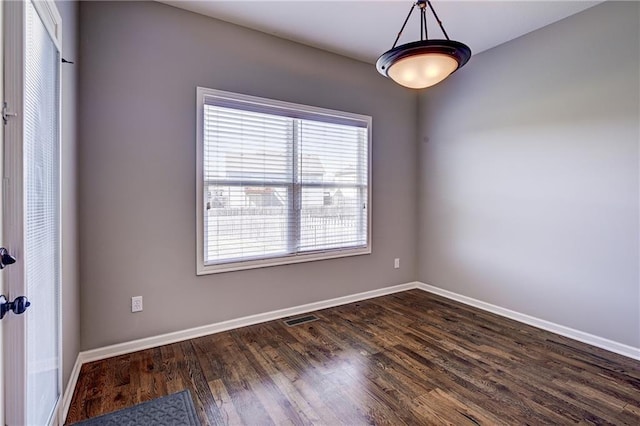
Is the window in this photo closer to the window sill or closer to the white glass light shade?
the window sill

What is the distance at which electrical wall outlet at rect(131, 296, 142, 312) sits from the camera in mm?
2555

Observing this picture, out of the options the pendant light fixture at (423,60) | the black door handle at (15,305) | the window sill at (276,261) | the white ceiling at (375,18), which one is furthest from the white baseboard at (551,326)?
the black door handle at (15,305)

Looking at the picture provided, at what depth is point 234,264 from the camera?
117 inches

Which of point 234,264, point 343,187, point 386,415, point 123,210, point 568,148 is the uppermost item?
point 568,148

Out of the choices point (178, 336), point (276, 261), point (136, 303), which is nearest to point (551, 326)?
point (276, 261)

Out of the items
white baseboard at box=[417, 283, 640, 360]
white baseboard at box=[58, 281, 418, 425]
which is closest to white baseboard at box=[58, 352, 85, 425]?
white baseboard at box=[58, 281, 418, 425]

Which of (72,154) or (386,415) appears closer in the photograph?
(386,415)

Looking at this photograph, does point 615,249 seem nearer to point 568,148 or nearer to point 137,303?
point 568,148

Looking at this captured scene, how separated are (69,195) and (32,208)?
922 millimetres

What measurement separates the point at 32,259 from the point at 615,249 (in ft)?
12.3

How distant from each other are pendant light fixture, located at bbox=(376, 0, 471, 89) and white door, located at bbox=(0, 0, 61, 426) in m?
1.69

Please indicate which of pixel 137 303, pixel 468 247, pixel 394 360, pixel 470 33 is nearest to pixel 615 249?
pixel 468 247

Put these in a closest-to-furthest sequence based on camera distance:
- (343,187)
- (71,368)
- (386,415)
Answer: (386,415) < (71,368) < (343,187)

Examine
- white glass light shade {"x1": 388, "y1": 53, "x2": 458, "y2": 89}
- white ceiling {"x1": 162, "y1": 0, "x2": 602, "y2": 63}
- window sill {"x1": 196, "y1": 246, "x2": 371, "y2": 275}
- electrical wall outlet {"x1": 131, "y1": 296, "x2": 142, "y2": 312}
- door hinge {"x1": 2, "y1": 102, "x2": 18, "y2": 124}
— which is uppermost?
white ceiling {"x1": 162, "y1": 0, "x2": 602, "y2": 63}
